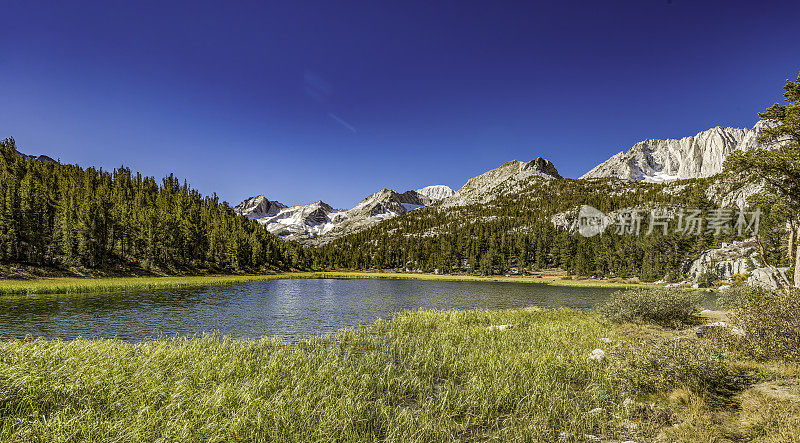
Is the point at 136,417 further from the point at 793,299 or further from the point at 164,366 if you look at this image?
the point at 793,299

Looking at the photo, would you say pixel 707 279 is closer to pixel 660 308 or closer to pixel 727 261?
pixel 727 261

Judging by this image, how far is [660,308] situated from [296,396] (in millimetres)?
27447

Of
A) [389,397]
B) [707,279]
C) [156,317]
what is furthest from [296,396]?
[707,279]

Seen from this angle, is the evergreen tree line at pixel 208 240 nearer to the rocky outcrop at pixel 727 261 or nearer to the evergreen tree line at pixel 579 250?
the evergreen tree line at pixel 579 250

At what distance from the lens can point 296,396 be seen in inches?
388

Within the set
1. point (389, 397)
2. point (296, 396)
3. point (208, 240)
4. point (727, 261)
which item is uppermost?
point (208, 240)

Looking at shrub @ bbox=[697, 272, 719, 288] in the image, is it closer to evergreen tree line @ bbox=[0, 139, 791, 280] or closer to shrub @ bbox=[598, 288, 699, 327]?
evergreen tree line @ bbox=[0, 139, 791, 280]

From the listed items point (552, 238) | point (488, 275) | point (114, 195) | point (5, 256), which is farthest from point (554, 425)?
point (552, 238)

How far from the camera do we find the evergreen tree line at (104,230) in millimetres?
65625

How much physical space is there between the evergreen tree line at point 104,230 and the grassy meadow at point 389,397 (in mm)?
82624

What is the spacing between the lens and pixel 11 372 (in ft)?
27.1

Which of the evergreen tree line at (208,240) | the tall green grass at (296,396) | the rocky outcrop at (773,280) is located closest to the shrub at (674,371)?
the tall green grass at (296,396)

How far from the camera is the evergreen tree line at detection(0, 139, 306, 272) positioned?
65625 mm

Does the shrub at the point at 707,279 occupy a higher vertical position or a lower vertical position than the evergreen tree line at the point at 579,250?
lower
